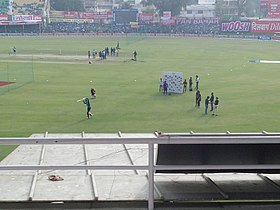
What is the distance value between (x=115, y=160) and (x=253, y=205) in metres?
5.80

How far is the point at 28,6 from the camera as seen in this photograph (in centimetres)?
15088

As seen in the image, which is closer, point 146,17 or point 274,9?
point 274,9

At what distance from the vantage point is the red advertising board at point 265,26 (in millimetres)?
110562

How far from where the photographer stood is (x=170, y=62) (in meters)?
56.8

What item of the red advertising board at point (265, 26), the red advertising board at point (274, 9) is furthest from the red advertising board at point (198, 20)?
the red advertising board at point (274, 9)

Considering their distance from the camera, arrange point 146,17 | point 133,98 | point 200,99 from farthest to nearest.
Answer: point 146,17 < point 133,98 < point 200,99

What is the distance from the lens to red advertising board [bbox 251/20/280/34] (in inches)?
4353

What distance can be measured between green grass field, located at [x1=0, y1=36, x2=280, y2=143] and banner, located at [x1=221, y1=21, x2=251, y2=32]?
59335mm

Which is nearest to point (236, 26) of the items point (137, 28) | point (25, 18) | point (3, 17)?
point (137, 28)

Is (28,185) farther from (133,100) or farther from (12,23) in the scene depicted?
(12,23)

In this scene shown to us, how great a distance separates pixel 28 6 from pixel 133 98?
4999 inches

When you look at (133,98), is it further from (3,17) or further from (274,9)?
(274,9)

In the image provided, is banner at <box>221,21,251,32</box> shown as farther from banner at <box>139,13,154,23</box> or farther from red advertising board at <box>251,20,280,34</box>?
banner at <box>139,13,154,23</box>

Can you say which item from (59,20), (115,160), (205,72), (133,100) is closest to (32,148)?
(115,160)
